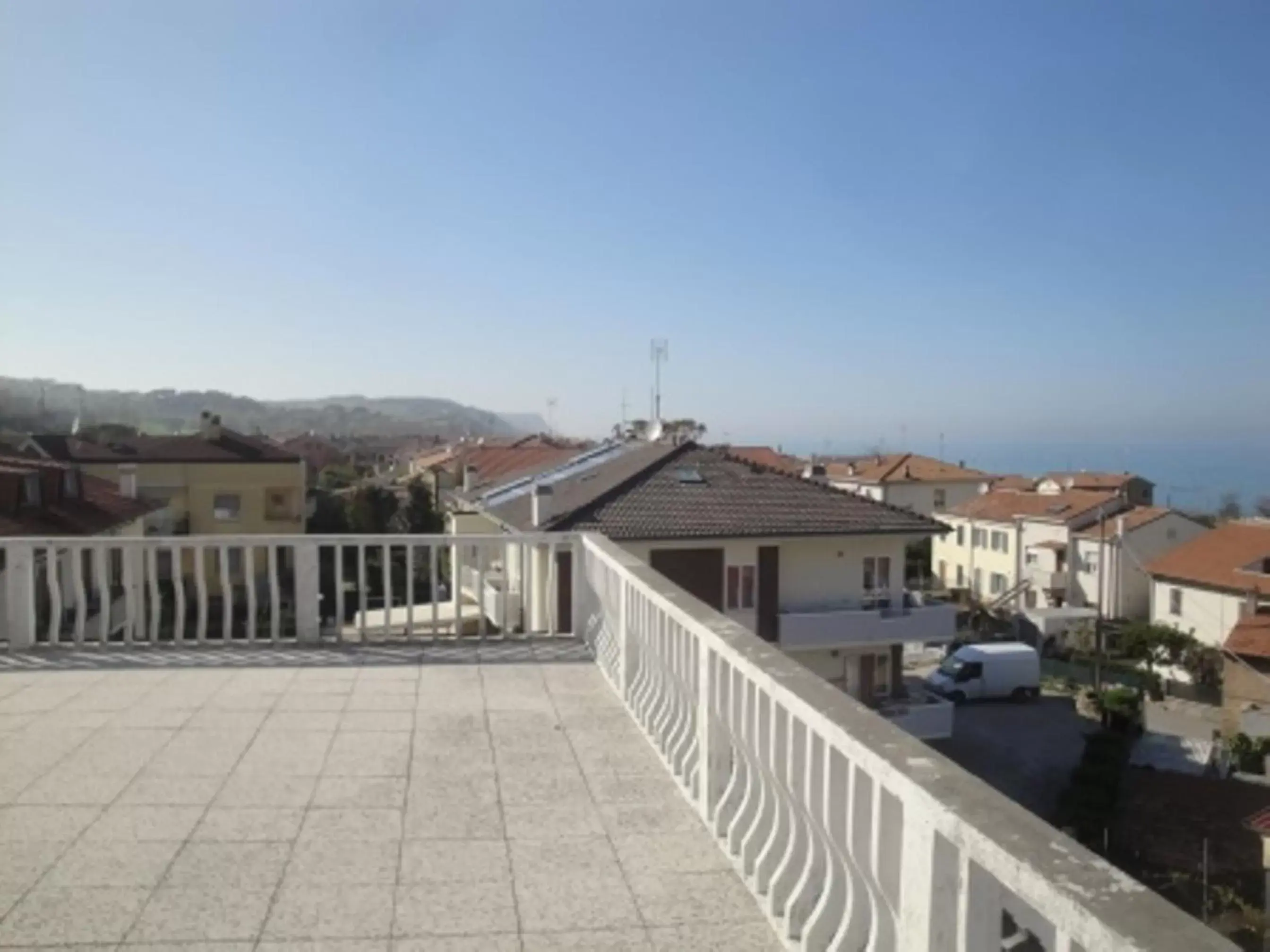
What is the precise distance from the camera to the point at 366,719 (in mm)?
4805

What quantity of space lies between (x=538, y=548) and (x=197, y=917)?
15.2ft

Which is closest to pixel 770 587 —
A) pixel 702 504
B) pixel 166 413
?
pixel 702 504

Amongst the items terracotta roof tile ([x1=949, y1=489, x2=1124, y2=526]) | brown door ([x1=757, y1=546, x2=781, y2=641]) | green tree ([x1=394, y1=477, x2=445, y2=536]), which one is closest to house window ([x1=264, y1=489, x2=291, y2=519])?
green tree ([x1=394, y1=477, x2=445, y2=536])

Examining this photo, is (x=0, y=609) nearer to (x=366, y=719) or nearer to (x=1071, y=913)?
(x=366, y=719)

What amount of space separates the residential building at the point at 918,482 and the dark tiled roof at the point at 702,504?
35.6 metres

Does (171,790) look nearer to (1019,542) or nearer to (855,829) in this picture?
(855,829)

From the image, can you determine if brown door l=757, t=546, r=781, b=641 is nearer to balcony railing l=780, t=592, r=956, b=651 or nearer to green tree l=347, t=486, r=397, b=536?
balcony railing l=780, t=592, r=956, b=651

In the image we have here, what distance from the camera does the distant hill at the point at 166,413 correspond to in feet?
174

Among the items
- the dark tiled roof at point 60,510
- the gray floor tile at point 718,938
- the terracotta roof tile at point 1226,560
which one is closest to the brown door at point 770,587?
the dark tiled roof at point 60,510

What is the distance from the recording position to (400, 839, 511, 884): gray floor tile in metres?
3.08

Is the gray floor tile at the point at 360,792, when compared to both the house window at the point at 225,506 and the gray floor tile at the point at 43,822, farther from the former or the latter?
the house window at the point at 225,506

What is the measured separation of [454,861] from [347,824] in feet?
1.72

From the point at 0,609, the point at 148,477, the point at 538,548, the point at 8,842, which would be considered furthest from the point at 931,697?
the point at 148,477

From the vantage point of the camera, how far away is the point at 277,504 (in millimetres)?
36344
